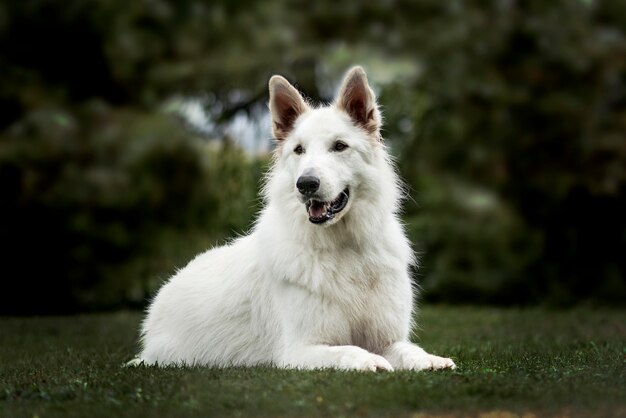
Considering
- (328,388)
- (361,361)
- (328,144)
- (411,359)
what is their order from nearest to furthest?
(328,388), (361,361), (411,359), (328,144)

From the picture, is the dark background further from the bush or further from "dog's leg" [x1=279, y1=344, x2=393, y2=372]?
"dog's leg" [x1=279, y1=344, x2=393, y2=372]

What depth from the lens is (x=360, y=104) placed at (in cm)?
605

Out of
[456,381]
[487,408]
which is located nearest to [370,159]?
[456,381]

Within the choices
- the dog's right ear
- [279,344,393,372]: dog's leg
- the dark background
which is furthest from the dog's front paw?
the dark background

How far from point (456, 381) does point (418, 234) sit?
984 centimetres

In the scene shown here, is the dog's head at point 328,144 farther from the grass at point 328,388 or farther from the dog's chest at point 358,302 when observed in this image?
the grass at point 328,388

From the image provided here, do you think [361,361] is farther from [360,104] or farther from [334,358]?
[360,104]

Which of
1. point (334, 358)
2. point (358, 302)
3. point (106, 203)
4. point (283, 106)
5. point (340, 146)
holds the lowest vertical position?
point (106, 203)

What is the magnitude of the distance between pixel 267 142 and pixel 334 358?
8.81 meters

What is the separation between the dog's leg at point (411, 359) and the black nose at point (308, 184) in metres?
1.19

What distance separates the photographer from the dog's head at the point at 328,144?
18.3 feet

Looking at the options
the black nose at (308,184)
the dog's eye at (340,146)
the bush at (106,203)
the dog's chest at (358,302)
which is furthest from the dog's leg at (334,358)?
the bush at (106,203)

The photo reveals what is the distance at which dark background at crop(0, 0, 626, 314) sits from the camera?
558 inches

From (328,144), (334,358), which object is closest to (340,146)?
(328,144)
